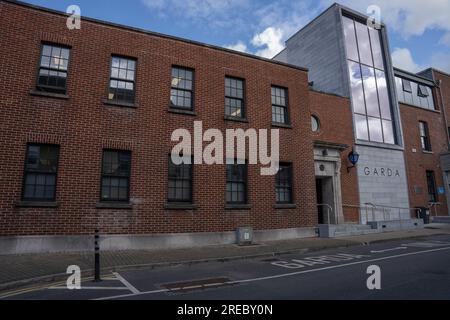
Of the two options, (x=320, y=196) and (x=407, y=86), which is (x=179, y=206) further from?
(x=407, y=86)

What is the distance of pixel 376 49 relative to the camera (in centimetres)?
2227

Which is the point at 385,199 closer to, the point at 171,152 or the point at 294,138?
the point at 294,138

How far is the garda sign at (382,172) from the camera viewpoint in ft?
63.5

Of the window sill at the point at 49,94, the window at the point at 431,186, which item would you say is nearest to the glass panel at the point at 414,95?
the window at the point at 431,186

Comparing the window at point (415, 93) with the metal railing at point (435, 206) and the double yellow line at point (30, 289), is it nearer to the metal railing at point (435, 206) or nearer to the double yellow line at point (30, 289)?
the metal railing at point (435, 206)

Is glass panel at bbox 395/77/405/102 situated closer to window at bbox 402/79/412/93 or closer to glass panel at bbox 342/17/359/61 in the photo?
window at bbox 402/79/412/93

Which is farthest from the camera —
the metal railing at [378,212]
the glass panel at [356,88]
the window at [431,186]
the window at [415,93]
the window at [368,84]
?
the window at [415,93]

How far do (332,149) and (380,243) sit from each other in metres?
5.45

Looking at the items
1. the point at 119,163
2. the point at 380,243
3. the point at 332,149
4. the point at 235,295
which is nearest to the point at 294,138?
the point at 332,149

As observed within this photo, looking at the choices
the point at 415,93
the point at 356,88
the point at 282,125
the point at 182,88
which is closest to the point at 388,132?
the point at 356,88

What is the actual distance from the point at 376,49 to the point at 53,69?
65.6 feet

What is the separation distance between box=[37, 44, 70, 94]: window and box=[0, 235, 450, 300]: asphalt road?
7.16 m

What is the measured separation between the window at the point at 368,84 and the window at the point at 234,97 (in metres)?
8.50
